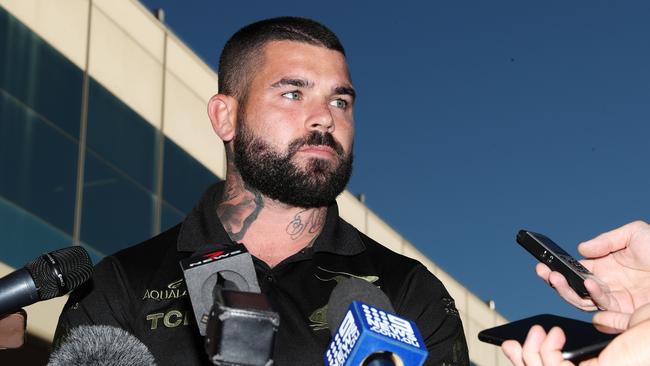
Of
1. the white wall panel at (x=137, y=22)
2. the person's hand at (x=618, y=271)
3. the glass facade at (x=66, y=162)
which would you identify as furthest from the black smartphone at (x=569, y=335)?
the white wall panel at (x=137, y=22)

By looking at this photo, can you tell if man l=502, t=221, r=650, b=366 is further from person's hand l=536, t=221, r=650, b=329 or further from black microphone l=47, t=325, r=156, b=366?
black microphone l=47, t=325, r=156, b=366

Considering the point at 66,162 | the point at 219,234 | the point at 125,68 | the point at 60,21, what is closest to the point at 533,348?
the point at 219,234

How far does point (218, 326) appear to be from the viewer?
7.55 ft

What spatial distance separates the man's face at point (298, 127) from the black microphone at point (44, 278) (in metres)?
1.76

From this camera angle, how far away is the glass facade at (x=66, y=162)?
14648mm

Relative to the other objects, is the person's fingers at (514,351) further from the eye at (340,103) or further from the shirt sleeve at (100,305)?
the eye at (340,103)

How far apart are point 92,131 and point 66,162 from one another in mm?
1046

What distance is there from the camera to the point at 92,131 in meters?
16.8

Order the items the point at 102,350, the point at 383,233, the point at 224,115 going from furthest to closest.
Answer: the point at 383,233, the point at 224,115, the point at 102,350

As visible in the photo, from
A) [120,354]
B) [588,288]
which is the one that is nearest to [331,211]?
[588,288]

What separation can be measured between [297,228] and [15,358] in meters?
11.2

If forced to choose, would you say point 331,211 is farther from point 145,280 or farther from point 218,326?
point 218,326

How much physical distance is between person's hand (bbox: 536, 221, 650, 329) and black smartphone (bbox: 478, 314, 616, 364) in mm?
460

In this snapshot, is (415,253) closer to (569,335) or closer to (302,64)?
(302,64)
